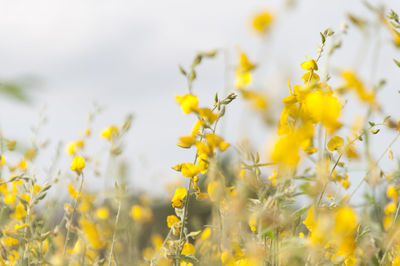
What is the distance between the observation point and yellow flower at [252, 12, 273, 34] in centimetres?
127

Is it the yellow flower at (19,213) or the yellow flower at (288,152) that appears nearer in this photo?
the yellow flower at (288,152)

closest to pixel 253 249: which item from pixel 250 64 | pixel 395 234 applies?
pixel 395 234

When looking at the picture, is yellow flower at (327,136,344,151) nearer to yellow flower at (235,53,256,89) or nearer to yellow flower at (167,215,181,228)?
yellow flower at (235,53,256,89)

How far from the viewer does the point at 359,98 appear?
115cm

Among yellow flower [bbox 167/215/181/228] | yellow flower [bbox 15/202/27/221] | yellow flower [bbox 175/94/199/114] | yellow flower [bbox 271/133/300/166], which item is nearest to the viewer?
yellow flower [bbox 271/133/300/166]

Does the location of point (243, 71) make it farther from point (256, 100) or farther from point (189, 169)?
point (189, 169)

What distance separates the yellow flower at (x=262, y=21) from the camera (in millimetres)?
1271

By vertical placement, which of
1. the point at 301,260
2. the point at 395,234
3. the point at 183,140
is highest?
the point at 183,140

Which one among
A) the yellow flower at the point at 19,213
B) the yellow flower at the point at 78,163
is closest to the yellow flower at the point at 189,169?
the yellow flower at the point at 78,163

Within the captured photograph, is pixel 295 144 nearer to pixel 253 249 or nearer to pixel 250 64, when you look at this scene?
pixel 253 249

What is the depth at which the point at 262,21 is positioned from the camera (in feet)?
4.18

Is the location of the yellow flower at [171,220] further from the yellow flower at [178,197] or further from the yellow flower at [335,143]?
the yellow flower at [335,143]

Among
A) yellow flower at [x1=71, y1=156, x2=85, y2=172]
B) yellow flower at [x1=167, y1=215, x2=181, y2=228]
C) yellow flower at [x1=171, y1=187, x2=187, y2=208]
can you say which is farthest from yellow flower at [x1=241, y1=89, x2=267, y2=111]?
yellow flower at [x1=71, y1=156, x2=85, y2=172]

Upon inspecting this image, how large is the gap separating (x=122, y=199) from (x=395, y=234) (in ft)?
3.40
